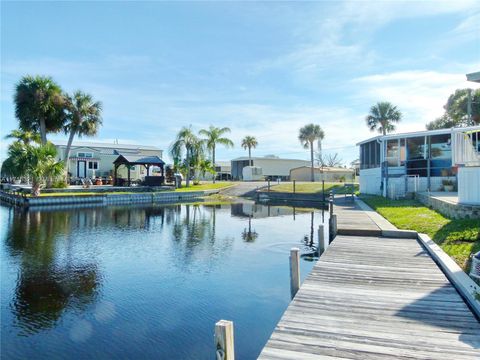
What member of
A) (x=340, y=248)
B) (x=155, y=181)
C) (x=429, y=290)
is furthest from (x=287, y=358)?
(x=155, y=181)

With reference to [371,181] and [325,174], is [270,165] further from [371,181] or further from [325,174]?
[371,181]

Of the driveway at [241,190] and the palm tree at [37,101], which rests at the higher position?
the palm tree at [37,101]

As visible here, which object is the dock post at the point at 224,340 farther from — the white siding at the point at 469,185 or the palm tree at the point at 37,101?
the palm tree at the point at 37,101

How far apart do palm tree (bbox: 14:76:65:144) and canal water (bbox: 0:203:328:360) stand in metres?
17.7

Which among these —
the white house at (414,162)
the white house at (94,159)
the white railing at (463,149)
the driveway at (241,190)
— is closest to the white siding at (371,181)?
the white house at (414,162)

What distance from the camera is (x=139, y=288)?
28.3ft

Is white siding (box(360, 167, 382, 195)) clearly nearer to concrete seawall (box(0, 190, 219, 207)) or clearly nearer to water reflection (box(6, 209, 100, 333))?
concrete seawall (box(0, 190, 219, 207))

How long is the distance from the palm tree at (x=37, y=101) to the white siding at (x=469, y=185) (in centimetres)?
3180

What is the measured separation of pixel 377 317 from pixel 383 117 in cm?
4239

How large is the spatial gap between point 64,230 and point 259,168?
41.4m

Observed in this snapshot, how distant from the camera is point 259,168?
5609 centimetres

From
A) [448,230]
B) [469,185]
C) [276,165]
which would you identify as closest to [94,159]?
[276,165]

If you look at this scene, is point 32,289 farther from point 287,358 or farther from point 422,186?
point 422,186

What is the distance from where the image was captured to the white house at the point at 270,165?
60562 mm
